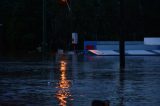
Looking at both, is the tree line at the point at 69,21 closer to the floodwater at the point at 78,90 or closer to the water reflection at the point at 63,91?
the floodwater at the point at 78,90

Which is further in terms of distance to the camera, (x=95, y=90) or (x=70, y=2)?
(x=70, y=2)

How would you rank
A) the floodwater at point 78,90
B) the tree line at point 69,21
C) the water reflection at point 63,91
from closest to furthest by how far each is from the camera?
the floodwater at point 78,90 → the water reflection at point 63,91 → the tree line at point 69,21

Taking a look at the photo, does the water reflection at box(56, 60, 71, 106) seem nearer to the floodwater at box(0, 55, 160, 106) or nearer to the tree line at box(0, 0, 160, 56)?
the floodwater at box(0, 55, 160, 106)

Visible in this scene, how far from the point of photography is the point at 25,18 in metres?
77.6

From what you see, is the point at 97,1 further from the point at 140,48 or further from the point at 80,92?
the point at 80,92

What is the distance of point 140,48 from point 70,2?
17747 millimetres

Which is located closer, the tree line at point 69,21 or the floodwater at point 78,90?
the floodwater at point 78,90

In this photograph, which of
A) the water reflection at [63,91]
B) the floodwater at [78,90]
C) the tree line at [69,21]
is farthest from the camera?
the tree line at [69,21]

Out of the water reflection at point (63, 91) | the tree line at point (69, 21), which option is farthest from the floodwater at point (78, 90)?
the tree line at point (69, 21)

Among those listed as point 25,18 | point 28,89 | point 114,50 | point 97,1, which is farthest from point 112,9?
point 28,89

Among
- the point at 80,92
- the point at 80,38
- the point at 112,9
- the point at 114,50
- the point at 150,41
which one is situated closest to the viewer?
the point at 80,92

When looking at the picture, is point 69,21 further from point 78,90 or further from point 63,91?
point 63,91

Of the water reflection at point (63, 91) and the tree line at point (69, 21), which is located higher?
the tree line at point (69, 21)

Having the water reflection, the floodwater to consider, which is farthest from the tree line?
the water reflection
